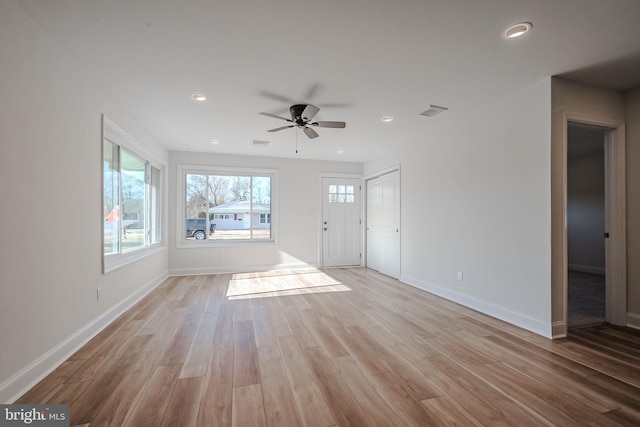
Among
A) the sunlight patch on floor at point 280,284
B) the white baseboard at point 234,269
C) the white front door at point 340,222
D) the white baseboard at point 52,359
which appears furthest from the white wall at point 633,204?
the white baseboard at point 52,359

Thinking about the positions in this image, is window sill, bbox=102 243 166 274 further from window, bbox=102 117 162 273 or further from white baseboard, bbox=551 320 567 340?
white baseboard, bbox=551 320 567 340

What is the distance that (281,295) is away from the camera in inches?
172

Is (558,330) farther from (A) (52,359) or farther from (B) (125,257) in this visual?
(B) (125,257)

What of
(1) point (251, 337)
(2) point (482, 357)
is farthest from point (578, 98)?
(1) point (251, 337)

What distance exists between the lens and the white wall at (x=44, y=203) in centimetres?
184

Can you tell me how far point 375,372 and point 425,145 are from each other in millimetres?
A: 3664

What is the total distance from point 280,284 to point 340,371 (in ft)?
9.86

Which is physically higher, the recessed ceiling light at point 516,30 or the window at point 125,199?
the recessed ceiling light at point 516,30

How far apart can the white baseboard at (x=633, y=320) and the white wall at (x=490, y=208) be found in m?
1.13

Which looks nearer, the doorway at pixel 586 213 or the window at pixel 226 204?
the doorway at pixel 586 213

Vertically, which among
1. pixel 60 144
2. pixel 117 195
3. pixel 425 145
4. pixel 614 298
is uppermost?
pixel 425 145

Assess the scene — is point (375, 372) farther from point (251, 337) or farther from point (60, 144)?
point (60, 144)

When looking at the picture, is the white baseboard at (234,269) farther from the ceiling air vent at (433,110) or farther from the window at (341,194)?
the ceiling air vent at (433,110)

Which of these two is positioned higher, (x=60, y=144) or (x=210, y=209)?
(x=60, y=144)
